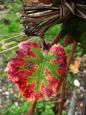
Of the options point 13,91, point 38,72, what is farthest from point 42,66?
point 13,91

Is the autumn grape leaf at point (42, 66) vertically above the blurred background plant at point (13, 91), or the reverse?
the autumn grape leaf at point (42, 66)

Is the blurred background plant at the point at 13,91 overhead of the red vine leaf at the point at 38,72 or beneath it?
beneath

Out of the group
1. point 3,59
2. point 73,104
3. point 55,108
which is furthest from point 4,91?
point 73,104

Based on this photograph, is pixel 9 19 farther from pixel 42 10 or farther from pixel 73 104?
pixel 42 10

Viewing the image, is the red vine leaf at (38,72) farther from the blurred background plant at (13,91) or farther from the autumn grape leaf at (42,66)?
the blurred background plant at (13,91)

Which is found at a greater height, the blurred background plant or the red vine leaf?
the red vine leaf

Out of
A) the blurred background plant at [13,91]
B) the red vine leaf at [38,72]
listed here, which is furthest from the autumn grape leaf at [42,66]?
the blurred background plant at [13,91]

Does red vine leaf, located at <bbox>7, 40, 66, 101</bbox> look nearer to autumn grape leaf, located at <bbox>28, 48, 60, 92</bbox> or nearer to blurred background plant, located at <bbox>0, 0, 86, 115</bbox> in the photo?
autumn grape leaf, located at <bbox>28, 48, 60, 92</bbox>

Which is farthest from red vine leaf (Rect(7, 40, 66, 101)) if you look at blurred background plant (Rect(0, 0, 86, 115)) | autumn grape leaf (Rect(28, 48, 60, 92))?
blurred background plant (Rect(0, 0, 86, 115))

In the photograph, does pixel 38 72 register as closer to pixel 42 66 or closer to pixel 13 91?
pixel 42 66

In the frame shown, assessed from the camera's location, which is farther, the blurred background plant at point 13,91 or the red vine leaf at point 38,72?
the blurred background plant at point 13,91

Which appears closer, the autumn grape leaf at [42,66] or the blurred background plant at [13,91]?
the autumn grape leaf at [42,66]
